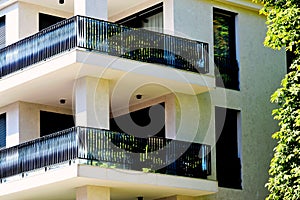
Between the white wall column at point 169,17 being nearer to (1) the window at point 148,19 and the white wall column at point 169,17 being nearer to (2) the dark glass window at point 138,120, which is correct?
(1) the window at point 148,19

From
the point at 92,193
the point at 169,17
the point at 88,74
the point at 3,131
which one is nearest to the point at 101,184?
the point at 92,193

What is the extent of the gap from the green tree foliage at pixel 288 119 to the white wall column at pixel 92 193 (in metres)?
5.20

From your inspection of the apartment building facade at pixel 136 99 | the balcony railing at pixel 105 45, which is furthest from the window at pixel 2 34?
the balcony railing at pixel 105 45

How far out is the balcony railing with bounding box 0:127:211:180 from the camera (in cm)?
2730

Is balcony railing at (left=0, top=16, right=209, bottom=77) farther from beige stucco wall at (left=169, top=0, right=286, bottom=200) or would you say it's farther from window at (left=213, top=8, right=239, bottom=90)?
window at (left=213, top=8, right=239, bottom=90)

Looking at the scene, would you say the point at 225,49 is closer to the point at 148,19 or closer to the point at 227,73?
the point at 227,73

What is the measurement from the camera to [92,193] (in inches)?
1088

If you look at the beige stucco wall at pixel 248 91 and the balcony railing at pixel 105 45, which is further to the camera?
the beige stucco wall at pixel 248 91

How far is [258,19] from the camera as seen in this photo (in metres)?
33.0

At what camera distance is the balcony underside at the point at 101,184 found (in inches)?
1064

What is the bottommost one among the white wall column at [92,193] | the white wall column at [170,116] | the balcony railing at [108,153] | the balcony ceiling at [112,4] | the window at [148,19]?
the white wall column at [92,193]

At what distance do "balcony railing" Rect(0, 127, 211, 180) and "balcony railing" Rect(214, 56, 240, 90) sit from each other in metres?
2.67

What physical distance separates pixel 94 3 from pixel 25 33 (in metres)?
3.77

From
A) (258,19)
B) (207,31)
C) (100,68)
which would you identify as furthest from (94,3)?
(258,19)
